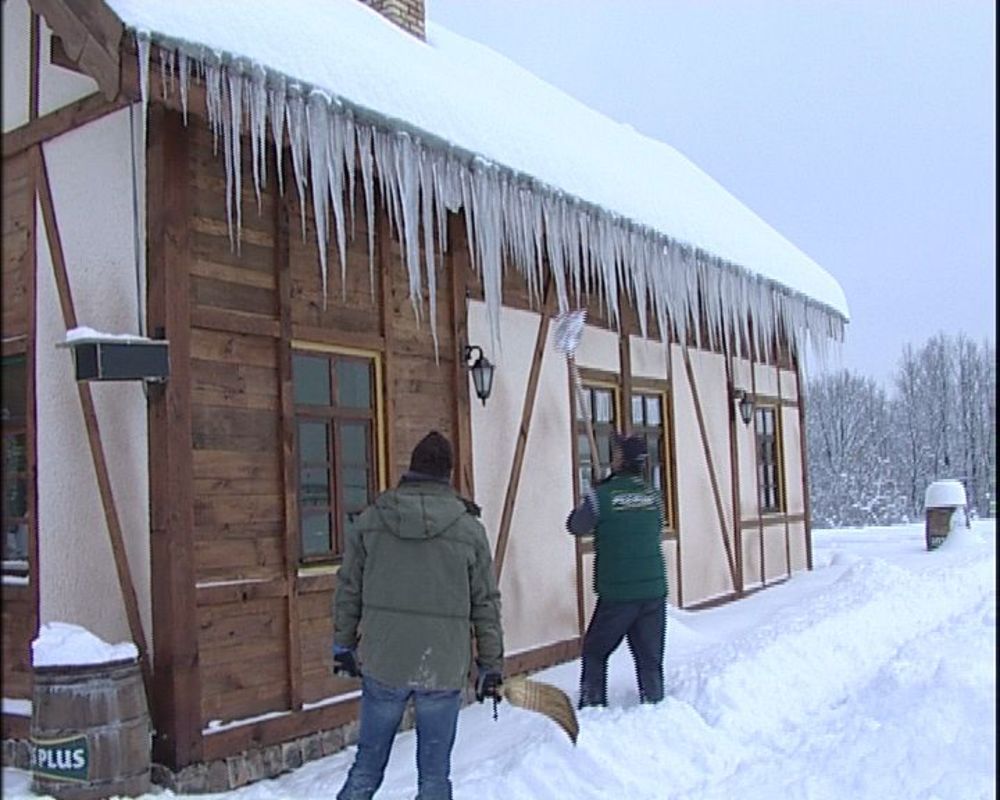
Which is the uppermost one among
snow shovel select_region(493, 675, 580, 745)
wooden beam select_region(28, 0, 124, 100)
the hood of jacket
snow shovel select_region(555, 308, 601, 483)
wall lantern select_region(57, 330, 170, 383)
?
wooden beam select_region(28, 0, 124, 100)

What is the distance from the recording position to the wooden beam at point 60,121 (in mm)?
5043

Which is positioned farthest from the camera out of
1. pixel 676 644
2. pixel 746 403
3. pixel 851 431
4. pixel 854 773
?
pixel 851 431

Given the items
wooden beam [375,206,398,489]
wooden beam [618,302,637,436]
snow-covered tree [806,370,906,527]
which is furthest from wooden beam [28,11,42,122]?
snow-covered tree [806,370,906,527]

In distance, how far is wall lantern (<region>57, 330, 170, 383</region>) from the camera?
4.57m

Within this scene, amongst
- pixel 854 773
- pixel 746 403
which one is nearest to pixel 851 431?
pixel 746 403

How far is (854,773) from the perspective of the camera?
4562 mm

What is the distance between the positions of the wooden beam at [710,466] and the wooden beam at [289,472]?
17.9 feet

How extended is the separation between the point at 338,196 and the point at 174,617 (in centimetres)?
216

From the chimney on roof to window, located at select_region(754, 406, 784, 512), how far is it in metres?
5.78

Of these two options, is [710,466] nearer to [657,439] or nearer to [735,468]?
[735,468]

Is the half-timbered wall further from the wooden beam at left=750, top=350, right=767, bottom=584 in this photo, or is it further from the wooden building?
the wooden beam at left=750, top=350, right=767, bottom=584

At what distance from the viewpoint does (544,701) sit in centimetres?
484

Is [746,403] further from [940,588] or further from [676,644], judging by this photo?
[676,644]

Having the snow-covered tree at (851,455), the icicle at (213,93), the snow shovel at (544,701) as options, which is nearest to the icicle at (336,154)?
the icicle at (213,93)
